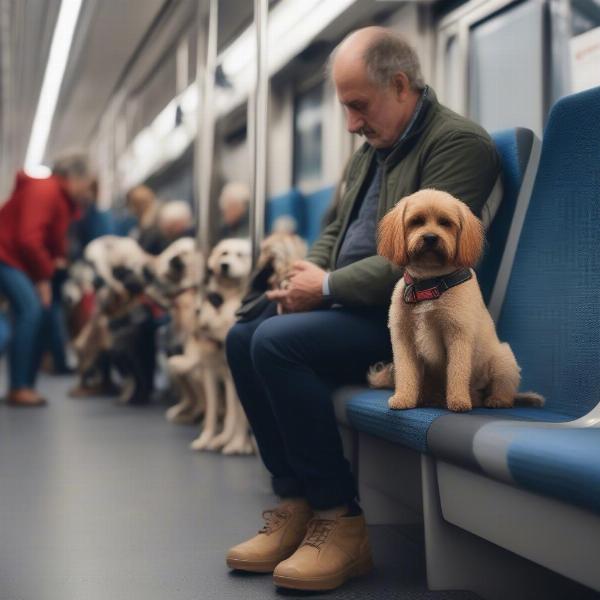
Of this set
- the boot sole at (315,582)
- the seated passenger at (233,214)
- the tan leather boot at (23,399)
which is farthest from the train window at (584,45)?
the tan leather boot at (23,399)

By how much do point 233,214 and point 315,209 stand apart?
3.25 feet

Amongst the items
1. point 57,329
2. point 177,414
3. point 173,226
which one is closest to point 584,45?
point 177,414

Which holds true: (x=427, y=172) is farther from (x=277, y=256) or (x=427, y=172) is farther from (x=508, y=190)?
(x=277, y=256)

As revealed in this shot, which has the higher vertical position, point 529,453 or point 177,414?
point 529,453

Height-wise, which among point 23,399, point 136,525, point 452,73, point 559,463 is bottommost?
point 136,525

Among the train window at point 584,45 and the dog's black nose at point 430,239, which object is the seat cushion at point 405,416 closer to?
the dog's black nose at point 430,239

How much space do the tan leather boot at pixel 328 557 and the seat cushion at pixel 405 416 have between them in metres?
0.24

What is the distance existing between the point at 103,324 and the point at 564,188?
479 cm

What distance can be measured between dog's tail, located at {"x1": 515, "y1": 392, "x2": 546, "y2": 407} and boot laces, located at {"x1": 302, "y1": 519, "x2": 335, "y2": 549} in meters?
0.56

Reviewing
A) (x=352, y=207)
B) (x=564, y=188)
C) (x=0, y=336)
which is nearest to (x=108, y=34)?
(x=0, y=336)

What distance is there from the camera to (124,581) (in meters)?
2.04

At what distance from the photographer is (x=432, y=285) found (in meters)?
Result: 1.98

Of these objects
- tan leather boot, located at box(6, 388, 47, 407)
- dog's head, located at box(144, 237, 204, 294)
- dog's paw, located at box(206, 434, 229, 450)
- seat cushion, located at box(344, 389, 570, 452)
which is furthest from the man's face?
tan leather boot, located at box(6, 388, 47, 407)

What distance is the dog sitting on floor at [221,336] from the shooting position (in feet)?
13.5
